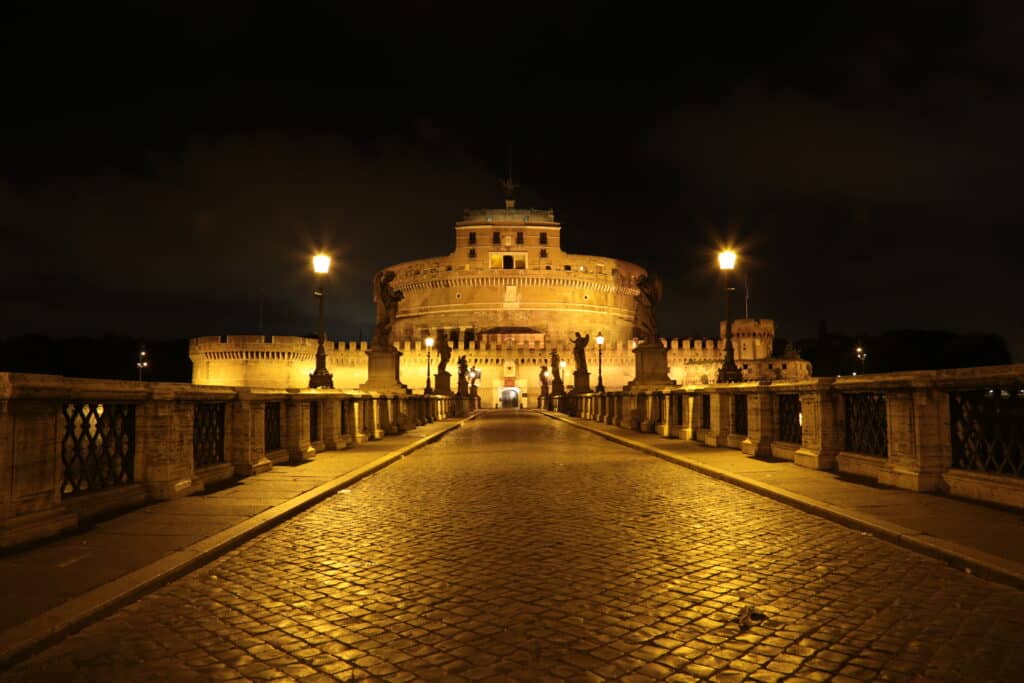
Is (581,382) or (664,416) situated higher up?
(581,382)

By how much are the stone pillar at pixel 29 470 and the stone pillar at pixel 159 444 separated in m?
1.65

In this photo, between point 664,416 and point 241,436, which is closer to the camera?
point 241,436

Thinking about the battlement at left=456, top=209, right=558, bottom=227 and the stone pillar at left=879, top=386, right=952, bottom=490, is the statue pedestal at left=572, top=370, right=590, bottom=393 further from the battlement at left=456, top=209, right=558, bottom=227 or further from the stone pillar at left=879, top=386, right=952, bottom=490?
the battlement at left=456, top=209, right=558, bottom=227

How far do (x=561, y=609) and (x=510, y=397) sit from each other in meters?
81.0

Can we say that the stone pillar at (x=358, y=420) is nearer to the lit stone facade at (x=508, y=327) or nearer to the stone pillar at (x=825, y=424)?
the stone pillar at (x=825, y=424)

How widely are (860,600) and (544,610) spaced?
1.96 metres

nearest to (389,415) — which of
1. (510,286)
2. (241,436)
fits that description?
(241,436)

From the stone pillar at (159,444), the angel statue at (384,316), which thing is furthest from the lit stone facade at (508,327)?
the stone pillar at (159,444)

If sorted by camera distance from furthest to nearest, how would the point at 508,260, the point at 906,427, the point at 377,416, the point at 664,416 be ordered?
the point at 508,260, the point at 377,416, the point at 664,416, the point at 906,427

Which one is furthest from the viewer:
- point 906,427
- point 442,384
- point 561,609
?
point 442,384

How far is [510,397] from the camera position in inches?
3354

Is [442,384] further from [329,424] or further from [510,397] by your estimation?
[510,397]

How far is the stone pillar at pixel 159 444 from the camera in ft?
25.8

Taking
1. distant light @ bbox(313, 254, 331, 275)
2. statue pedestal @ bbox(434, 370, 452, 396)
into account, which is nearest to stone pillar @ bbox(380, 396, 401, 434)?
distant light @ bbox(313, 254, 331, 275)
